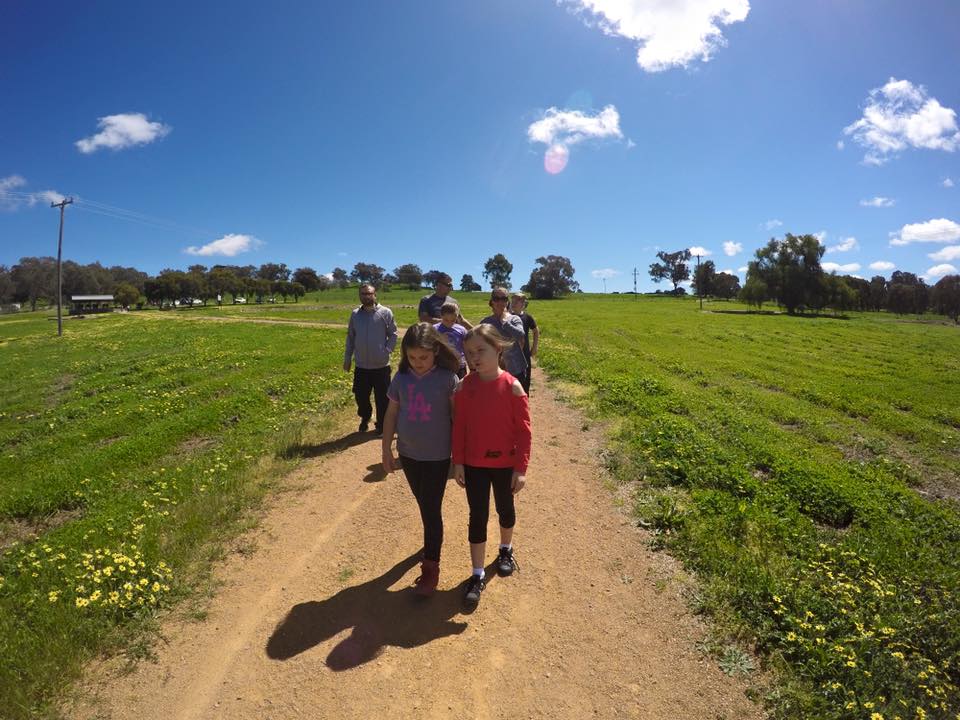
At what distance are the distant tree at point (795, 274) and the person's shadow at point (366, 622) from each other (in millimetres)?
90380

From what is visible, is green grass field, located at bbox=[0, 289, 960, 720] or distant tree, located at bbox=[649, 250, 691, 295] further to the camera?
distant tree, located at bbox=[649, 250, 691, 295]

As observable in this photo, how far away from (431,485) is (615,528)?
2990 millimetres

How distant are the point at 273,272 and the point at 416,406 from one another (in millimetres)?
196633

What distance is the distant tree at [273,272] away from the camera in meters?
180

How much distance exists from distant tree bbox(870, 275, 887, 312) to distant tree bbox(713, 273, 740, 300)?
3152 centimetres

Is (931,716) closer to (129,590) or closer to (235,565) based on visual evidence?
(235,565)

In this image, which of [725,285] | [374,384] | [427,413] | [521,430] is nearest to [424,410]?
[427,413]

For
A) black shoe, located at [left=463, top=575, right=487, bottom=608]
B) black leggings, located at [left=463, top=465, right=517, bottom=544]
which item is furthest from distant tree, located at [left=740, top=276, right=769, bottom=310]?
black shoe, located at [left=463, top=575, right=487, bottom=608]

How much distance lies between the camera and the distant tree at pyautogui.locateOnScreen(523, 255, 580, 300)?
127 meters

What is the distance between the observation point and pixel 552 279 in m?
130

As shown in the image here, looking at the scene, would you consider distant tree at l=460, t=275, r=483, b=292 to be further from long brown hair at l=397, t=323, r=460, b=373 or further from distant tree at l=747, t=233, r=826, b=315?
long brown hair at l=397, t=323, r=460, b=373

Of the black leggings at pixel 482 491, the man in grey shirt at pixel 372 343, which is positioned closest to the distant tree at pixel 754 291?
the man in grey shirt at pixel 372 343

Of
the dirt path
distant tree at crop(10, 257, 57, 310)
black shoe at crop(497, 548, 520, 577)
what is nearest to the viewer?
the dirt path

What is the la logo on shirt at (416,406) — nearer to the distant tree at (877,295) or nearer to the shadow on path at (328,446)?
the shadow on path at (328,446)
